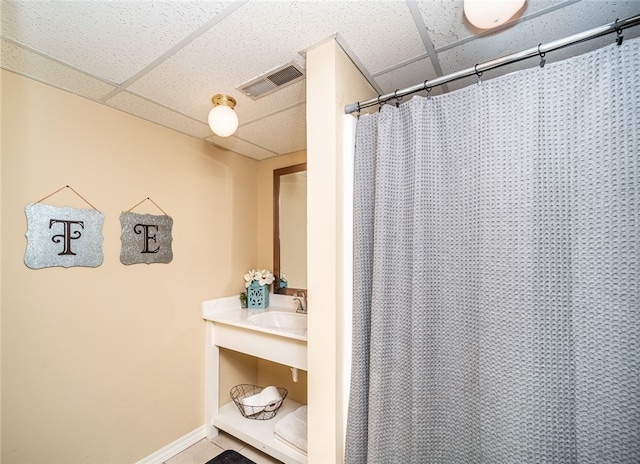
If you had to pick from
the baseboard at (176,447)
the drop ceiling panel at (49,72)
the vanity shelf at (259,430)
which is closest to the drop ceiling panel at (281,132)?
the drop ceiling panel at (49,72)

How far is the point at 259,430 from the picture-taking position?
1.79m

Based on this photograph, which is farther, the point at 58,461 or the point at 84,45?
the point at 58,461

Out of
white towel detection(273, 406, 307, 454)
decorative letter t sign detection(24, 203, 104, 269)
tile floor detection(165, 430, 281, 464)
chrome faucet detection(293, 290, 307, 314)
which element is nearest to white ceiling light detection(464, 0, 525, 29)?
chrome faucet detection(293, 290, 307, 314)

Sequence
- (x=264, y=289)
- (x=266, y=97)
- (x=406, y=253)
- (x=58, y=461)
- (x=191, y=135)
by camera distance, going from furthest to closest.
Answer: (x=264, y=289) < (x=191, y=135) < (x=266, y=97) < (x=58, y=461) < (x=406, y=253)

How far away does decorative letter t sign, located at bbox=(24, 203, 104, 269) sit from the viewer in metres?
1.29

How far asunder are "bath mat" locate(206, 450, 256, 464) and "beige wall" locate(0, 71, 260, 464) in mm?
305

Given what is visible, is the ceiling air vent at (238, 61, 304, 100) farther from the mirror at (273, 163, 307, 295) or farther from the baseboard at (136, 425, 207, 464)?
the baseboard at (136, 425, 207, 464)

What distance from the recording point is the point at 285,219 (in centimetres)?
241

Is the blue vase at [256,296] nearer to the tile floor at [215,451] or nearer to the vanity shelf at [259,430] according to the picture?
the vanity shelf at [259,430]

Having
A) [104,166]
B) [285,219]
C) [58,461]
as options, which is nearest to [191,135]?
[104,166]

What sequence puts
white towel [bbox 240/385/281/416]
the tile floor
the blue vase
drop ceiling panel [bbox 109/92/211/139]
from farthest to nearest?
the blue vase, white towel [bbox 240/385/281/416], the tile floor, drop ceiling panel [bbox 109/92/211/139]

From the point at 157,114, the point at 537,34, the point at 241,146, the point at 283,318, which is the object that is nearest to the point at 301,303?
the point at 283,318

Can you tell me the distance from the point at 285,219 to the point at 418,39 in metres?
1.65

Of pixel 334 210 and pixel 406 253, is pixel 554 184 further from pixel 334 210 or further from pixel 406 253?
pixel 334 210
